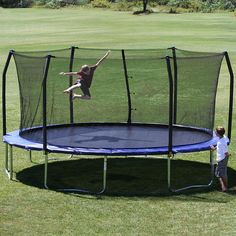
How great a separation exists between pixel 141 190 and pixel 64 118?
12.0ft

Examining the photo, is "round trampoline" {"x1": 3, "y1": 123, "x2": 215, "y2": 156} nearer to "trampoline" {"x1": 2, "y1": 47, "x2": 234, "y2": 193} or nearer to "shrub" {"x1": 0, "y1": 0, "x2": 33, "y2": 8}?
"trampoline" {"x1": 2, "y1": 47, "x2": 234, "y2": 193}

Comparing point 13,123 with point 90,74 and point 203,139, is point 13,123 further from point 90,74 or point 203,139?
point 203,139

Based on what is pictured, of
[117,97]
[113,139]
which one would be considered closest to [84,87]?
[113,139]

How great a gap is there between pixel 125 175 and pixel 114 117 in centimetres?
248

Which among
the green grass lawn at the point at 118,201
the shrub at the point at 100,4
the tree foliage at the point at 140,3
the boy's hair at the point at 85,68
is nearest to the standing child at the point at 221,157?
the green grass lawn at the point at 118,201

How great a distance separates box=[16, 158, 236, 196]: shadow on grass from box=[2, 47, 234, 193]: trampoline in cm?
28

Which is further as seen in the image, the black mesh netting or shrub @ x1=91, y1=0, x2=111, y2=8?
shrub @ x1=91, y1=0, x2=111, y2=8

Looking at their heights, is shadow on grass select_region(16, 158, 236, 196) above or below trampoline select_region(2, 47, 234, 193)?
below

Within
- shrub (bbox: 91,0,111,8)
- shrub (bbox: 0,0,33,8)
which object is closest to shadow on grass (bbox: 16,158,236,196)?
shrub (bbox: 91,0,111,8)

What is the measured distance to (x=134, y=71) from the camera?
2173 cm

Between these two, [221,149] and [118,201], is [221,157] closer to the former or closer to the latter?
[221,149]

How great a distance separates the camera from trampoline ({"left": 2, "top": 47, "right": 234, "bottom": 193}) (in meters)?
11.3

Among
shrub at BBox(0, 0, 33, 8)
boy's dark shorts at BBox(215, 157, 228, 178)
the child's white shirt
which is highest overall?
the child's white shirt

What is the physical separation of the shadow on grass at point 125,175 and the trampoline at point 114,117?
279mm
